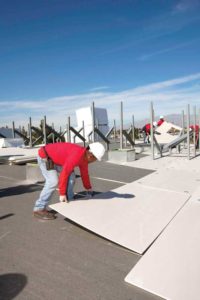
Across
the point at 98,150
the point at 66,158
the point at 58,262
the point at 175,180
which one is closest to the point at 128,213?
the point at 98,150

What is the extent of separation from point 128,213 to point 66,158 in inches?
46.3

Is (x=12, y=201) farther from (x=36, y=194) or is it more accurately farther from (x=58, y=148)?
(x=58, y=148)

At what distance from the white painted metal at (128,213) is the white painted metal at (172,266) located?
163mm

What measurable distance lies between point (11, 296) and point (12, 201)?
2807 mm

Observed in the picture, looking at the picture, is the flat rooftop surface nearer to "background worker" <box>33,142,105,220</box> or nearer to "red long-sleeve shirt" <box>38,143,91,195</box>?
"background worker" <box>33,142,105,220</box>

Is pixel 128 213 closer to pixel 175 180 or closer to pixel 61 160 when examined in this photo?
pixel 61 160

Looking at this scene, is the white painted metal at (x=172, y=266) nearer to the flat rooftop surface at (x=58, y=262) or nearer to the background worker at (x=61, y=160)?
the flat rooftop surface at (x=58, y=262)

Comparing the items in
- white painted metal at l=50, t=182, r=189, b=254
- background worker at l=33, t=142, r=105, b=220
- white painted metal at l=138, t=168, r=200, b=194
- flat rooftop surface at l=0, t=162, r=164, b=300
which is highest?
background worker at l=33, t=142, r=105, b=220

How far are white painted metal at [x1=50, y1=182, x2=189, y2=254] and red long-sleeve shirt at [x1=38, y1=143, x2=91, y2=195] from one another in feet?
1.37

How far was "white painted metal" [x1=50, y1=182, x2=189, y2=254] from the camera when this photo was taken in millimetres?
2986

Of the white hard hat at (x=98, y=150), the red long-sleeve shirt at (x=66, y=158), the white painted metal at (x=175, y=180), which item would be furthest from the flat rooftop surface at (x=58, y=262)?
the white painted metal at (x=175, y=180)

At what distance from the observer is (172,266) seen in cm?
240

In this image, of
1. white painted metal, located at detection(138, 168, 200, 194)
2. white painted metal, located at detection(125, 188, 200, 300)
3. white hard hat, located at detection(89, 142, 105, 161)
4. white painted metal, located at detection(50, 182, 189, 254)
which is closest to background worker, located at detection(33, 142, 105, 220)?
white hard hat, located at detection(89, 142, 105, 161)

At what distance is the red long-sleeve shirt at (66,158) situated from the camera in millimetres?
3411
